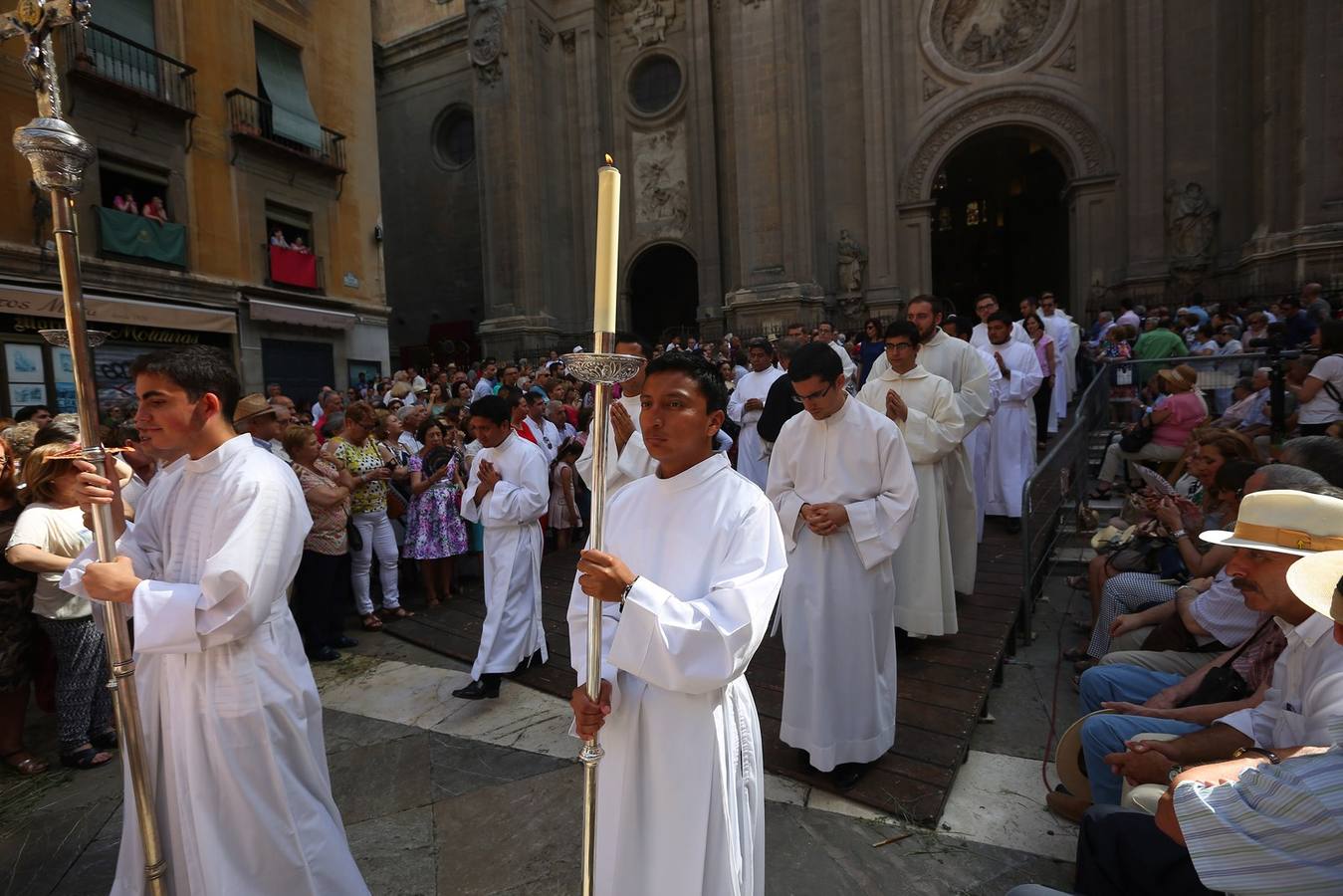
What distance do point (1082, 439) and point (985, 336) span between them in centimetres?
159

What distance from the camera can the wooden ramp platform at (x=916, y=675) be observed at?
3418mm

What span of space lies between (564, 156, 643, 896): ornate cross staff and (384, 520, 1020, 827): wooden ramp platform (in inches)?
80.8

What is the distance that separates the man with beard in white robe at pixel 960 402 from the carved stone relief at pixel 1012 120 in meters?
13.4

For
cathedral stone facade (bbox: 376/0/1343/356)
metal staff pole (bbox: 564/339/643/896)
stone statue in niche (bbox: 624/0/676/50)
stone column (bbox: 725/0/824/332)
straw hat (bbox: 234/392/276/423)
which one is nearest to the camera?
metal staff pole (bbox: 564/339/643/896)

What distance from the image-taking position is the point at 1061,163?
1688cm

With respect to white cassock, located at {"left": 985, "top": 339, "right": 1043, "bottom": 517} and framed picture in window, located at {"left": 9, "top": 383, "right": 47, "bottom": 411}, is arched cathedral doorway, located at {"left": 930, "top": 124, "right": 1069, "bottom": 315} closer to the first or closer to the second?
white cassock, located at {"left": 985, "top": 339, "right": 1043, "bottom": 517}

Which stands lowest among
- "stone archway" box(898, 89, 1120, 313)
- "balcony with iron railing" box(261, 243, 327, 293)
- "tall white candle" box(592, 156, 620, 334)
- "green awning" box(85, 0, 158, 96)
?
"tall white candle" box(592, 156, 620, 334)

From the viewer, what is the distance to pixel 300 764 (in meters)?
2.47

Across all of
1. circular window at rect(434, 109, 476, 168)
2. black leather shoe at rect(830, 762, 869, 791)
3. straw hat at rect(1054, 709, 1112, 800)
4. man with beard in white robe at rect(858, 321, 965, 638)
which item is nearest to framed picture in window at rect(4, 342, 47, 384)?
man with beard in white robe at rect(858, 321, 965, 638)

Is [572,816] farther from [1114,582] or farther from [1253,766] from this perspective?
[1114,582]

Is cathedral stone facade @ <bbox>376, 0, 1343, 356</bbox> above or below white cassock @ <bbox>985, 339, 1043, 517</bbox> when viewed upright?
above

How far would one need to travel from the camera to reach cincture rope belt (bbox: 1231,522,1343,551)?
208cm

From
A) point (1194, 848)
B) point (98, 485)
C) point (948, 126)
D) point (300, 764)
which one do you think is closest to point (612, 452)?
point (300, 764)

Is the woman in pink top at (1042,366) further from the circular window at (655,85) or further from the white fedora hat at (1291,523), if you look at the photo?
the circular window at (655,85)
